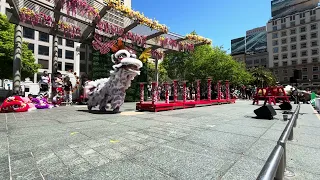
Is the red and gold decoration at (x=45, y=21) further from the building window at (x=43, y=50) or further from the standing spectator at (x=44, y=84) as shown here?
the building window at (x=43, y=50)

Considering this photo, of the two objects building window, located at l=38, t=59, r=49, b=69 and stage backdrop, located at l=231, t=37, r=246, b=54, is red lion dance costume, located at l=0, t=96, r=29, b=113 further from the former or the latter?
stage backdrop, located at l=231, t=37, r=246, b=54

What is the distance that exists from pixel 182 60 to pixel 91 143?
98.1 feet

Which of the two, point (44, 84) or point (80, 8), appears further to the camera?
point (80, 8)

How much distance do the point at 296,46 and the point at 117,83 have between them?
8274 cm

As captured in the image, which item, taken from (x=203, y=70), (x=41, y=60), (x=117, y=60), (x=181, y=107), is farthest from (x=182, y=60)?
(x=41, y=60)

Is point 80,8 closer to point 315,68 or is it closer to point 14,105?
point 14,105

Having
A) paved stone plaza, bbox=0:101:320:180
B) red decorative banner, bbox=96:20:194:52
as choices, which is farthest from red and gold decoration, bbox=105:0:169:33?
paved stone plaza, bbox=0:101:320:180

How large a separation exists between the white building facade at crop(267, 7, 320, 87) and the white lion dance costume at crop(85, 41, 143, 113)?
75.1 meters

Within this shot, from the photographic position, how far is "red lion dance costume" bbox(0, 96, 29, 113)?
9.28 meters

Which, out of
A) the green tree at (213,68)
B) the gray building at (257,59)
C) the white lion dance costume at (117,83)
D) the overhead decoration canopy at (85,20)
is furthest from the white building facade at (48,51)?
the gray building at (257,59)

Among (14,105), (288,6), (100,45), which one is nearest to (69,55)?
(100,45)

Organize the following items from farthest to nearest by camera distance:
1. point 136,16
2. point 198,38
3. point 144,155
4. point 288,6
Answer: point 288,6 → point 198,38 → point 136,16 → point 144,155

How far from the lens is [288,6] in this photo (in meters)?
78.4

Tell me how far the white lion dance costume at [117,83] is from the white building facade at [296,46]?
246 ft
